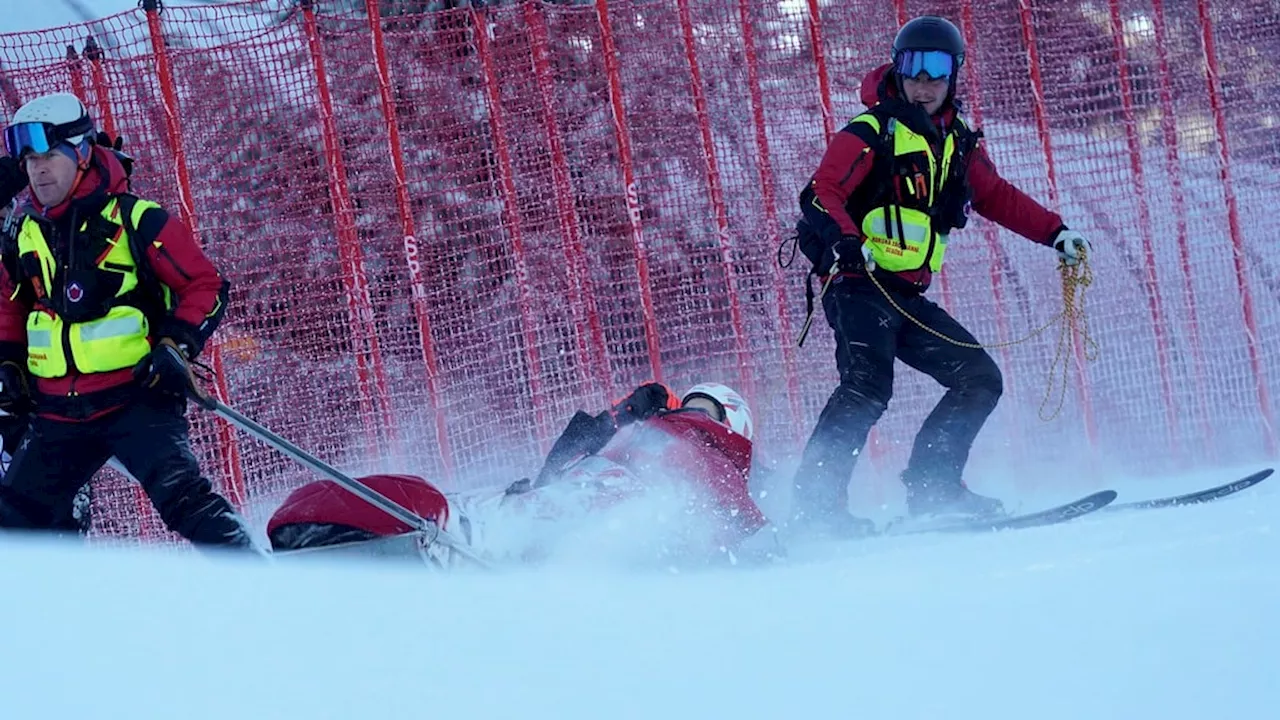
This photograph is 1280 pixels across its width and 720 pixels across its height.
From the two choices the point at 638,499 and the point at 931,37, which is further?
the point at 931,37

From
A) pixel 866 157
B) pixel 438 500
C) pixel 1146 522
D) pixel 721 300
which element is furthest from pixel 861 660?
pixel 721 300

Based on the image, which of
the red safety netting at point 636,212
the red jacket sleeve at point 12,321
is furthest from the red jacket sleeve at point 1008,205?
the red jacket sleeve at point 12,321

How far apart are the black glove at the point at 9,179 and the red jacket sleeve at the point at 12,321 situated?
580mm

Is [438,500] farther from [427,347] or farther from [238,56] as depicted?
[238,56]

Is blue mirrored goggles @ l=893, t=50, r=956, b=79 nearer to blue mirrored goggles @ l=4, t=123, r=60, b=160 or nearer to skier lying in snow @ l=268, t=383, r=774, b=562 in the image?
skier lying in snow @ l=268, t=383, r=774, b=562

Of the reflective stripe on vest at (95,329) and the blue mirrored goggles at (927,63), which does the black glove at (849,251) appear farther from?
the reflective stripe on vest at (95,329)

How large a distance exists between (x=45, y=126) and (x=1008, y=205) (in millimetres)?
3490

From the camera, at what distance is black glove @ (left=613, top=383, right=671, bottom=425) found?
5.15 metres

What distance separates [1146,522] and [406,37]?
4.13 meters

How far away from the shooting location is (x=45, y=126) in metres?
4.26

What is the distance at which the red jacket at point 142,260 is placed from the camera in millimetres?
4289

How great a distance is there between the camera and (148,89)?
655 centimetres

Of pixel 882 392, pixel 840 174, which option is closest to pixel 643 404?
pixel 882 392

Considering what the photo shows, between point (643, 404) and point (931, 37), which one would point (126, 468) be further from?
point (931, 37)
